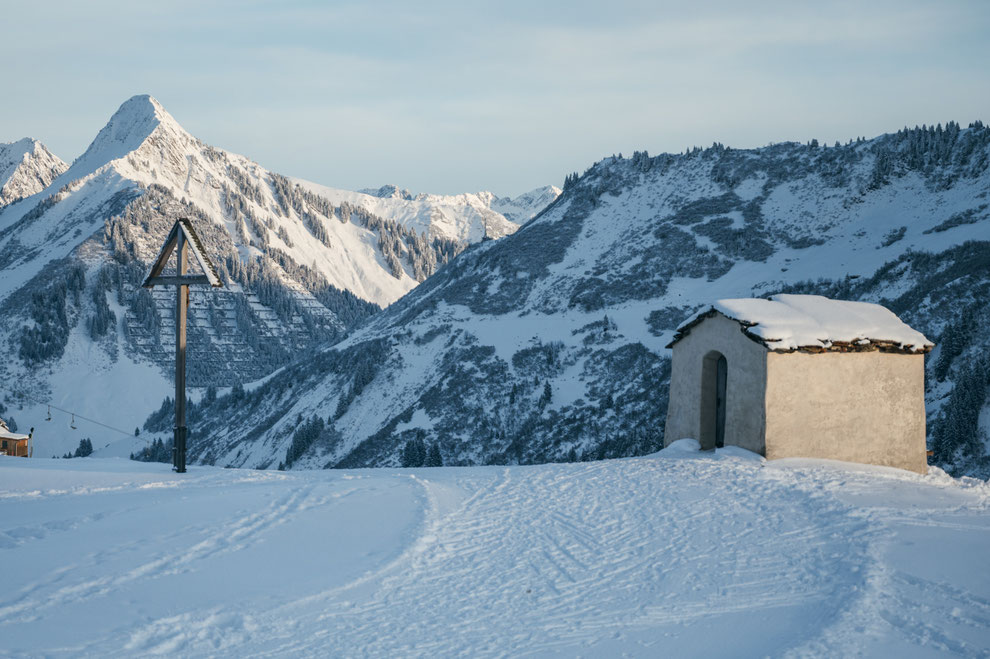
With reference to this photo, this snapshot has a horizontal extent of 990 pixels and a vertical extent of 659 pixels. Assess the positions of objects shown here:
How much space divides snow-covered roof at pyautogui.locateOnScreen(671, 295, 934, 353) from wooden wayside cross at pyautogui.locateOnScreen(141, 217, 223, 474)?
11877mm

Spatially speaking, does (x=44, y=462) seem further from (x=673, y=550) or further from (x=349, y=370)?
(x=349, y=370)

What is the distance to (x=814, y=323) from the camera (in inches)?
697

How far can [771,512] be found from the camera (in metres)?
12.6

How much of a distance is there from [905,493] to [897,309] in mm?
37887

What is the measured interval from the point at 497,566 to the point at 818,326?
433 inches

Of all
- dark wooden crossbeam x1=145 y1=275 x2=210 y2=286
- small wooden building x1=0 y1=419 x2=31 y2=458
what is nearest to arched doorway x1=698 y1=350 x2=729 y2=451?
dark wooden crossbeam x1=145 y1=275 x2=210 y2=286

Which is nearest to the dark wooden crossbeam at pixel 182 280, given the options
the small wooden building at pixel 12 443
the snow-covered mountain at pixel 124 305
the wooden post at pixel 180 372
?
the wooden post at pixel 180 372

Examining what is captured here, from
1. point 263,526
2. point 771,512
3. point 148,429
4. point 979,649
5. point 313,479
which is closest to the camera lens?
point 979,649

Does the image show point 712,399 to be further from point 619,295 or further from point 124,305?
point 124,305

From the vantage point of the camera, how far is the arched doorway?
64.2ft

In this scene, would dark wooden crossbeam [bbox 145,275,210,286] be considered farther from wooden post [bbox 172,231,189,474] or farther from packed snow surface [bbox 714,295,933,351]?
packed snow surface [bbox 714,295,933,351]

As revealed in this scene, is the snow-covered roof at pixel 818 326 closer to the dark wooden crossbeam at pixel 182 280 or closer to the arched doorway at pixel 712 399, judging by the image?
the arched doorway at pixel 712 399

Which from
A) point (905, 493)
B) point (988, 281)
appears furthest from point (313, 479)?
point (988, 281)

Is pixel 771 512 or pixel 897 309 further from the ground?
pixel 897 309
